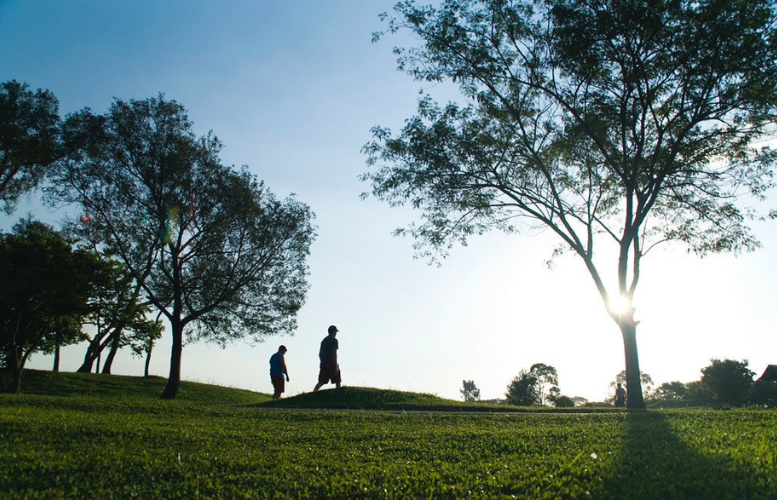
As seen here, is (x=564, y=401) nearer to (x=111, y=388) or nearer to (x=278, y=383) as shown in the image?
(x=278, y=383)

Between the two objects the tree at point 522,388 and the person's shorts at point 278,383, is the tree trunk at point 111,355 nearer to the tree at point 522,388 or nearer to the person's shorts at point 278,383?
the person's shorts at point 278,383

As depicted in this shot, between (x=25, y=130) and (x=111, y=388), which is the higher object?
(x=25, y=130)

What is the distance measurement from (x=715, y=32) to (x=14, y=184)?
35.1 m

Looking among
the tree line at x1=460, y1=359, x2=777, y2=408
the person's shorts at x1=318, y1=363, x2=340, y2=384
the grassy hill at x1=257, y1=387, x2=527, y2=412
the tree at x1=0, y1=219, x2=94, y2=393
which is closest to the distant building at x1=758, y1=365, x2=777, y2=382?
the tree line at x1=460, y1=359, x2=777, y2=408

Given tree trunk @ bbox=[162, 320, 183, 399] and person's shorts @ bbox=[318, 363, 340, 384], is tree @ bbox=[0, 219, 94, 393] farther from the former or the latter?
person's shorts @ bbox=[318, 363, 340, 384]

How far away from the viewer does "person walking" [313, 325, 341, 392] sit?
2277 cm

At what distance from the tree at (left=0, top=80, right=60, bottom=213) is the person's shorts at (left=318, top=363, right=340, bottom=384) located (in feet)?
64.4

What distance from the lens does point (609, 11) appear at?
1900 cm

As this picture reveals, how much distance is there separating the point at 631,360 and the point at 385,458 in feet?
47.5

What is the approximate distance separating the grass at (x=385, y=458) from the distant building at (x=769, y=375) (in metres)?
62.2

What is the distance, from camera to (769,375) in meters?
63.9

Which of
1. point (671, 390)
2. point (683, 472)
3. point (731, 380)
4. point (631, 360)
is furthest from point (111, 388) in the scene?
point (671, 390)

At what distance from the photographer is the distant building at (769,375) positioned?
205 feet

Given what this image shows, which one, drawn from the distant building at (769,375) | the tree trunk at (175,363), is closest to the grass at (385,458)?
the tree trunk at (175,363)
